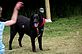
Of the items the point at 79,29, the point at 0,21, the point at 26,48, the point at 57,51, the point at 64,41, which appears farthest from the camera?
the point at 79,29

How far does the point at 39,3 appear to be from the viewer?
1784 cm

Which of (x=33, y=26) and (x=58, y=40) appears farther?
(x=58, y=40)

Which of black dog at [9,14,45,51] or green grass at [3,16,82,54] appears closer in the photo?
black dog at [9,14,45,51]

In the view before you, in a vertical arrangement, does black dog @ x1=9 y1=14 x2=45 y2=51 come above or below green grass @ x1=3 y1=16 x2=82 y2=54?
above

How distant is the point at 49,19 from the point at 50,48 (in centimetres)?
625

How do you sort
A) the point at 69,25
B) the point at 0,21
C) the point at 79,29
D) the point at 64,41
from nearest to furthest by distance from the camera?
the point at 0,21 → the point at 64,41 → the point at 79,29 → the point at 69,25

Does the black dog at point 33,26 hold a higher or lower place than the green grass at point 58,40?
higher

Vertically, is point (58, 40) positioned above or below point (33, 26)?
below

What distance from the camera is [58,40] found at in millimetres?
10602

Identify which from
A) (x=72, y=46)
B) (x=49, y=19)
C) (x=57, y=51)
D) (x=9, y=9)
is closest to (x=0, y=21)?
(x=57, y=51)

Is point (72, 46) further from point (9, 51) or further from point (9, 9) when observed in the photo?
point (9, 9)

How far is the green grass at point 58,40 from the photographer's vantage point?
8.96 m

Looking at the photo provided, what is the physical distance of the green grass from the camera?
896cm

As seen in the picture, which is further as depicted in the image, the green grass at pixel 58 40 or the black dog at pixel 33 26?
the green grass at pixel 58 40
